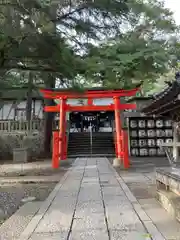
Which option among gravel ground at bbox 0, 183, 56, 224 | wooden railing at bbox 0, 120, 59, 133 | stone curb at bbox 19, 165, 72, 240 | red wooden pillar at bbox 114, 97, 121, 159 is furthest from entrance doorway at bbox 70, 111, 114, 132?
stone curb at bbox 19, 165, 72, 240

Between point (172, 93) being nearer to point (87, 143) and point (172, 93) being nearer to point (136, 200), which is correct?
point (136, 200)

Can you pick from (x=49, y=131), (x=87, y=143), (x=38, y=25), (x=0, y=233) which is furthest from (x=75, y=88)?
(x=87, y=143)

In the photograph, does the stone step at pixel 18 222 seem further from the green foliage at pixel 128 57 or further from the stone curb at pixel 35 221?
the green foliage at pixel 128 57

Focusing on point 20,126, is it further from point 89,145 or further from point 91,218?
Answer: point 91,218

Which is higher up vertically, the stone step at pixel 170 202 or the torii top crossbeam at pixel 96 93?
the torii top crossbeam at pixel 96 93

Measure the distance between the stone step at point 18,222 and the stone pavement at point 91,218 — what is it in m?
0.13

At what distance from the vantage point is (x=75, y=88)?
9359 millimetres

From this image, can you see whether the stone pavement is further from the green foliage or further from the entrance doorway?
the entrance doorway

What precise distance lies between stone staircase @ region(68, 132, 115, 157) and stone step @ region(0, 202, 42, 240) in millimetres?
13811

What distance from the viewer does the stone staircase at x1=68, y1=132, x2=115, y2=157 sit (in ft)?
67.8

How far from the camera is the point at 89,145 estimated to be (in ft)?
72.9

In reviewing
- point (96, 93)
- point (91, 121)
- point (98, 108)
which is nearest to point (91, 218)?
point (96, 93)

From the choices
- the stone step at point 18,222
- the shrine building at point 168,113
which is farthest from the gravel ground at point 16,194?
the shrine building at point 168,113

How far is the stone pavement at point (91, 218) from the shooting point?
4.23 metres
